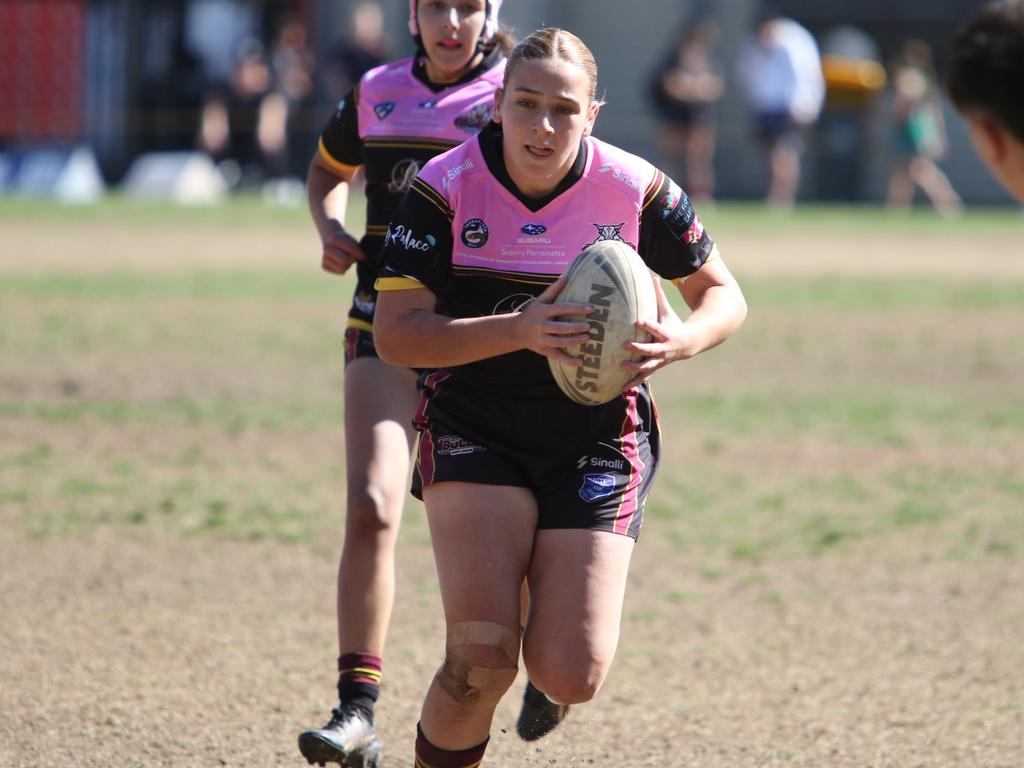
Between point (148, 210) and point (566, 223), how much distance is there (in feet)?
65.3

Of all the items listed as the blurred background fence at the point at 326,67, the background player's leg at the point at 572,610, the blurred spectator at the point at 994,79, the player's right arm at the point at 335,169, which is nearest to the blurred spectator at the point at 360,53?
the blurred background fence at the point at 326,67

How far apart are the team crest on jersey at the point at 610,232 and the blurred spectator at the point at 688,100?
20.5 metres

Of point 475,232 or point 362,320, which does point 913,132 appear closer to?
point 362,320

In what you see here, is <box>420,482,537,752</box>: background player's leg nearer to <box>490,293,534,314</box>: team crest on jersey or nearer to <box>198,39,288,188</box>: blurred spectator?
<box>490,293,534,314</box>: team crest on jersey

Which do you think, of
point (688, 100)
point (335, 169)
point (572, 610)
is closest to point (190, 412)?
point (335, 169)

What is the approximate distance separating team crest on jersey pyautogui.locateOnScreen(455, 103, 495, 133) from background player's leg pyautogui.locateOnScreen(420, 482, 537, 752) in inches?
56.8

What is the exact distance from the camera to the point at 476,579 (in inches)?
157

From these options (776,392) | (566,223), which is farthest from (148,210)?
(566,223)

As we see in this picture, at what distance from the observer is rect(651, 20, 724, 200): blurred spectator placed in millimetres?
24797

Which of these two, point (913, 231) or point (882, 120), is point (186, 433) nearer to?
point (913, 231)

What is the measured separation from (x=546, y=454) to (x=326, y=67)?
2886cm

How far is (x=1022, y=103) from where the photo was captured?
3.11m

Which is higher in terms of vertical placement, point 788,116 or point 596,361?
point 596,361

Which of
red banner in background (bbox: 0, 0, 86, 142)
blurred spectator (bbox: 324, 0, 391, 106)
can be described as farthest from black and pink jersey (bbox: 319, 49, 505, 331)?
red banner in background (bbox: 0, 0, 86, 142)
